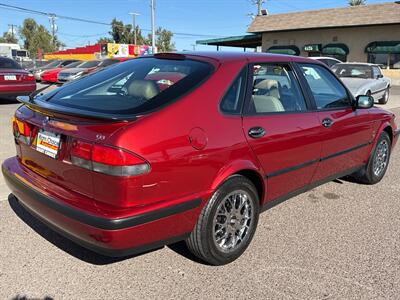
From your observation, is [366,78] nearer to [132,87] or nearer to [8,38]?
[132,87]

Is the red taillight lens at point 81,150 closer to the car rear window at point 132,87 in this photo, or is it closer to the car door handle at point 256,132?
the car rear window at point 132,87

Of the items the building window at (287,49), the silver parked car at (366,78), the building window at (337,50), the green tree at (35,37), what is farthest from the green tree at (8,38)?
the silver parked car at (366,78)

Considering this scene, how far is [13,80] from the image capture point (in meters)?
11.4

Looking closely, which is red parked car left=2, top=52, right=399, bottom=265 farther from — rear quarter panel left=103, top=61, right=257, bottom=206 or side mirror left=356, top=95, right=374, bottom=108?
side mirror left=356, top=95, right=374, bottom=108

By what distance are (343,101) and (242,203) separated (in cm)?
193

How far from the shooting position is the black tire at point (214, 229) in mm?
2842

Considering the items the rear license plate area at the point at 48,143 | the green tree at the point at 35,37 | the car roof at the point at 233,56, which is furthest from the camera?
the green tree at the point at 35,37

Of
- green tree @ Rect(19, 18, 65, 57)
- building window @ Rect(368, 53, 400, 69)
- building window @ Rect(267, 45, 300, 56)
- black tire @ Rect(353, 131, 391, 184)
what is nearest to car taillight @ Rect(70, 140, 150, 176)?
black tire @ Rect(353, 131, 391, 184)

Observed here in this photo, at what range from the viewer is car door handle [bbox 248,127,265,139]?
120 inches

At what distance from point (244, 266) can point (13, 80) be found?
10.4 metres

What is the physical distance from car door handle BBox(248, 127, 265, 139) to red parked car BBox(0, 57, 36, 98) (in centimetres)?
1006

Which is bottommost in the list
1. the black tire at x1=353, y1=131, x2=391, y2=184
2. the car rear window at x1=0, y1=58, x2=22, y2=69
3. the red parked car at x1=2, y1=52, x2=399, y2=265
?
the black tire at x1=353, y1=131, x2=391, y2=184

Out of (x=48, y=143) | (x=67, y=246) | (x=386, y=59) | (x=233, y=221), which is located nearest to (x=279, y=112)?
(x=233, y=221)

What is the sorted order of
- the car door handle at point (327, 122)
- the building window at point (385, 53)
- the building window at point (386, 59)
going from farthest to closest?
the building window at point (386, 59) < the building window at point (385, 53) < the car door handle at point (327, 122)
